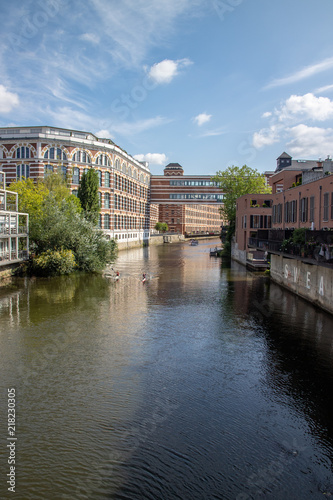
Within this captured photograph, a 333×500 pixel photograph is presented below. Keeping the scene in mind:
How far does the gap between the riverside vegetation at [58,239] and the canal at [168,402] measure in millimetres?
14665

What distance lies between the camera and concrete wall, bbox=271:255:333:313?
2452 cm

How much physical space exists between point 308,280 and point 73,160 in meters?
50.9

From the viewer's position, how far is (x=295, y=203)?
36688mm

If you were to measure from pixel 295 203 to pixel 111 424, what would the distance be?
30.2 m

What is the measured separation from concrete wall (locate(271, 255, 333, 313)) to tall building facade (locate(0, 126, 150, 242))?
38.4 m

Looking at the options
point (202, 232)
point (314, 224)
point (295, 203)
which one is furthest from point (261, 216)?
point (202, 232)

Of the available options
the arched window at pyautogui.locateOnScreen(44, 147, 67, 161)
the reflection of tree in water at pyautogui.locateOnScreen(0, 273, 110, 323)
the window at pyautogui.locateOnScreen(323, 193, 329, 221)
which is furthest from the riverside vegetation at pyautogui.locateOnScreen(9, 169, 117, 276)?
the window at pyautogui.locateOnScreen(323, 193, 329, 221)

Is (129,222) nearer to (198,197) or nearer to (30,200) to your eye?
(198,197)

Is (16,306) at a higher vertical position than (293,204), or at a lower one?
lower

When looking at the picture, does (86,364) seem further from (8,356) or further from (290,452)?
(290,452)

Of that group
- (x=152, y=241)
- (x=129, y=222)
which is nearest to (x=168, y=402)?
(x=129, y=222)

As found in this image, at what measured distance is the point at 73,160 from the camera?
68.1 meters

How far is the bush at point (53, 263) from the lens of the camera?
3991 cm

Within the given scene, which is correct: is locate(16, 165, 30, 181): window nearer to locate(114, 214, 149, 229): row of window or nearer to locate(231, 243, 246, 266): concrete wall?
locate(114, 214, 149, 229): row of window
